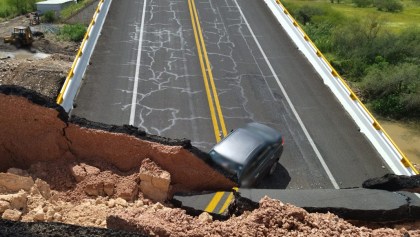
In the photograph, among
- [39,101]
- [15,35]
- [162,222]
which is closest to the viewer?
[162,222]

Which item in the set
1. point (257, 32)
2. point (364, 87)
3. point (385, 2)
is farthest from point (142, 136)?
point (385, 2)

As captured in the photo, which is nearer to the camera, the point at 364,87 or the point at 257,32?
the point at 257,32

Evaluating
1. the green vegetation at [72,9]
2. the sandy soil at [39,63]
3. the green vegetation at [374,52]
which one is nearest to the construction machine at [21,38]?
the sandy soil at [39,63]

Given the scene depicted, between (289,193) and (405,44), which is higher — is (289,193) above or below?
above

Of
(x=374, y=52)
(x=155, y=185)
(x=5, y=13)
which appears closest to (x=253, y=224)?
(x=155, y=185)

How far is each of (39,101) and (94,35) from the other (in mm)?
12818

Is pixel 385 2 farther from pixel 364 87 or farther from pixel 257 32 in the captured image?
pixel 257 32

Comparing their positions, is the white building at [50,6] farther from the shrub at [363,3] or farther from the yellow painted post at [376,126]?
the yellow painted post at [376,126]

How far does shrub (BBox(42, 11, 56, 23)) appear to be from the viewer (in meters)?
37.8

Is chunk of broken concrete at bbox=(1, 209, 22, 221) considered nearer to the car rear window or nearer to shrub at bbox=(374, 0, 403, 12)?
the car rear window

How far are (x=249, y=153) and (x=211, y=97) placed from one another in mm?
5679

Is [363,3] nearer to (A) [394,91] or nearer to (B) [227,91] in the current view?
(A) [394,91]

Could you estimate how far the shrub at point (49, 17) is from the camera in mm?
37781

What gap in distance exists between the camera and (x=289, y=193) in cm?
852
